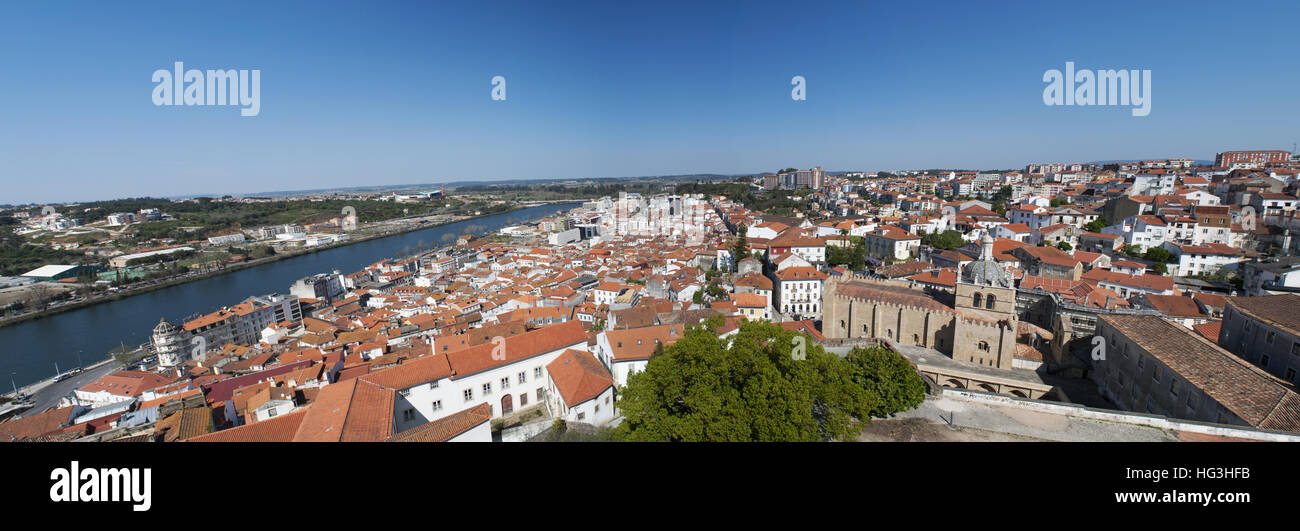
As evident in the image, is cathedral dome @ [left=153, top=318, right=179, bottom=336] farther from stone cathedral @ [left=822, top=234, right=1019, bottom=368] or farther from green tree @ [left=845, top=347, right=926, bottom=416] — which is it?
green tree @ [left=845, top=347, right=926, bottom=416]

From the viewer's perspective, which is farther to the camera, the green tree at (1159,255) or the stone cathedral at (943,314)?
the green tree at (1159,255)

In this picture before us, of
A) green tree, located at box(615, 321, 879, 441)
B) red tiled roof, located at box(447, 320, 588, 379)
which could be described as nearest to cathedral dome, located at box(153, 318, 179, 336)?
red tiled roof, located at box(447, 320, 588, 379)

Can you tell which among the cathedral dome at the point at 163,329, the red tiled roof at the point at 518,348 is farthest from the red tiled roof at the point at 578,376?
the cathedral dome at the point at 163,329

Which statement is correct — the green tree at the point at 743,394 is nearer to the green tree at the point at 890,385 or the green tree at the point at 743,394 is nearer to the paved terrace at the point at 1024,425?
the green tree at the point at 890,385

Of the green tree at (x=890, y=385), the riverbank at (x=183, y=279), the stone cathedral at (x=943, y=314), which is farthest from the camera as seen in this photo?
the riverbank at (x=183, y=279)

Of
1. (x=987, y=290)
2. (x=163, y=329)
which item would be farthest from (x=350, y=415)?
(x=163, y=329)

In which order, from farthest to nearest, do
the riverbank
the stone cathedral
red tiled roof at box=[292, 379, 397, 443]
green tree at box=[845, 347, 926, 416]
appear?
the riverbank
the stone cathedral
green tree at box=[845, 347, 926, 416]
red tiled roof at box=[292, 379, 397, 443]

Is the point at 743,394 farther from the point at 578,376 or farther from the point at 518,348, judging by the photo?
the point at 518,348
